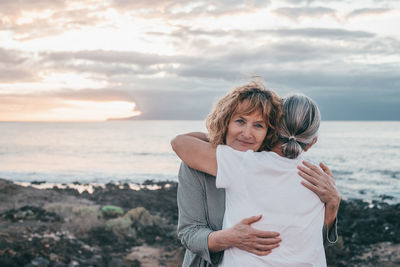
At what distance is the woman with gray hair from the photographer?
2.14 metres

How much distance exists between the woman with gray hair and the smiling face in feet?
0.59

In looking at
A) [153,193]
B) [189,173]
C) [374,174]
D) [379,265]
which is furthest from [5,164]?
[189,173]

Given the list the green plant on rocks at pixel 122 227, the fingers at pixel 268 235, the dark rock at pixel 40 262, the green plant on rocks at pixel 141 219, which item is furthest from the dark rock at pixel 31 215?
the fingers at pixel 268 235

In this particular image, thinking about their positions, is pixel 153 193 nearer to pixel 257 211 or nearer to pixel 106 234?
pixel 106 234

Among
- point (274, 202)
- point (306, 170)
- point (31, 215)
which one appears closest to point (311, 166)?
point (306, 170)

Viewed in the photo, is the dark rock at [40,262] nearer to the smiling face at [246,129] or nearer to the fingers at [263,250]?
the smiling face at [246,129]

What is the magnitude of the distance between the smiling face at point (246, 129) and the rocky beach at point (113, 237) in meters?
6.13

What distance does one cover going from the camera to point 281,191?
2.14m

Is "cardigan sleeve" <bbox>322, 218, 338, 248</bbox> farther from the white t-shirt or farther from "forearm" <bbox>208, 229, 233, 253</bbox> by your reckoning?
"forearm" <bbox>208, 229, 233, 253</bbox>

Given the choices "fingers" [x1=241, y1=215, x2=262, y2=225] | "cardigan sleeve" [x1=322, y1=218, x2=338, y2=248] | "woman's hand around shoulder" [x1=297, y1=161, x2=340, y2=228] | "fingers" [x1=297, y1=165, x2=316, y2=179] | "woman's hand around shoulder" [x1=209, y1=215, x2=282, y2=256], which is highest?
"fingers" [x1=297, y1=165, x2=316, y2=179]

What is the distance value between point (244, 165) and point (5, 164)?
114ft

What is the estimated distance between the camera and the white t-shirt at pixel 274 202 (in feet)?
7.00

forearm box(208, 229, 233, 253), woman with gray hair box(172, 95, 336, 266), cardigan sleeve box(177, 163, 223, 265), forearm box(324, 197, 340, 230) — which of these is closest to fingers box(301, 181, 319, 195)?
woman with gray hair box(172, 95, 336, 266)

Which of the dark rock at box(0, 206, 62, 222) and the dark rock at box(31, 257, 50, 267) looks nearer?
the dark rock at box(31, 257, 50, 267)
